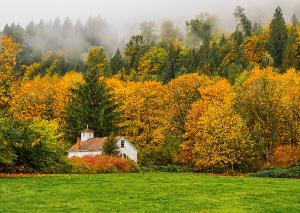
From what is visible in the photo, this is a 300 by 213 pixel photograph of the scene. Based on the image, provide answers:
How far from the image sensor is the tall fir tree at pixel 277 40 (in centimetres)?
10994

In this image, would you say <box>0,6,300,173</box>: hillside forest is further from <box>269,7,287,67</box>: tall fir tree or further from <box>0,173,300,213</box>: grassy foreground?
<box>269,7,287,67</box>: tall fir tree

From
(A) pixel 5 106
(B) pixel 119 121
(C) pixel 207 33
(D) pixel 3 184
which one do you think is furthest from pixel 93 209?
(C) pixel 207 33

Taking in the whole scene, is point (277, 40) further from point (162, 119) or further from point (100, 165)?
point (100, 165)

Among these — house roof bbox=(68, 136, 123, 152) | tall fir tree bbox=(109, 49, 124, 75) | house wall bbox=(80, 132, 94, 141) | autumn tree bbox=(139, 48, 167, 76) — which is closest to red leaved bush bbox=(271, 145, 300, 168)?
house roof bbox=(68, 136, 123, 152)

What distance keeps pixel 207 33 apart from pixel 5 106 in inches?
5186

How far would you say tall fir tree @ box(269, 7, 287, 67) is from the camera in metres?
110

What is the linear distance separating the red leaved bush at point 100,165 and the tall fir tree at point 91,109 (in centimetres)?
1930

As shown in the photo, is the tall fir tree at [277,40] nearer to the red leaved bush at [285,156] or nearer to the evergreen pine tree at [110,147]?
the red leaved bush at [285,156]

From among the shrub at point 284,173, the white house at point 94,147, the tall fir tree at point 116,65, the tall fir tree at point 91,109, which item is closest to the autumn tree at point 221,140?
the shrub at point 284,173

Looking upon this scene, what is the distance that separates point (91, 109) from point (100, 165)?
953 inches

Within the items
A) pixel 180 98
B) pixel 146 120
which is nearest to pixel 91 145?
pixel 146 120

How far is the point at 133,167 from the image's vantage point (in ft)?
155

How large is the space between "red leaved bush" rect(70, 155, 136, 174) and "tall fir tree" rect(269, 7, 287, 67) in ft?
237

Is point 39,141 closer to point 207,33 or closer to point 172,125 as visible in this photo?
point 172,125
